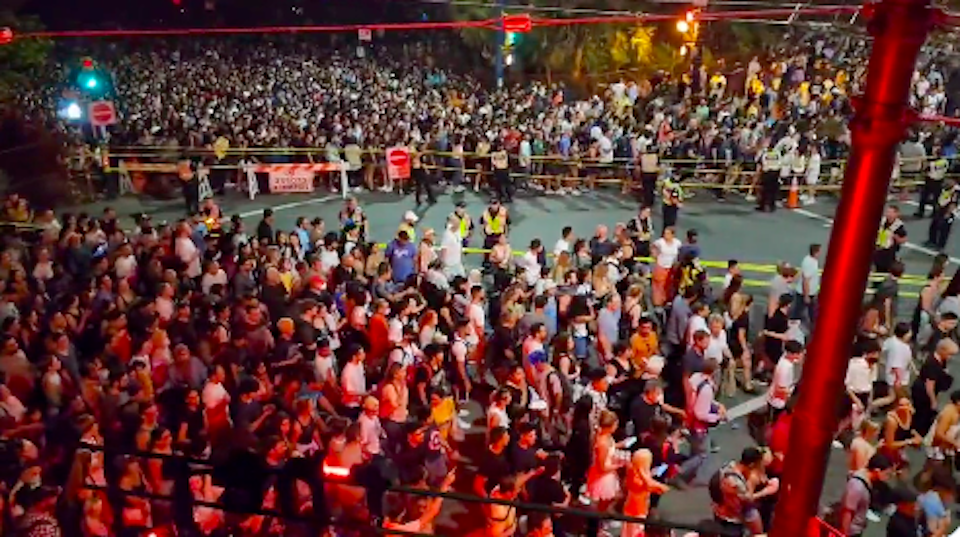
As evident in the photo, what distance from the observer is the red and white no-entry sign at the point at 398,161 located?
1931cm

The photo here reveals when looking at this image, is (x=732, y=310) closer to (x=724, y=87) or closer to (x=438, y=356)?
(x=438, y=356)

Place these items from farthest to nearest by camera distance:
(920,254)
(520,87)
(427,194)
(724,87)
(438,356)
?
1. (520,87)
2. (724,87)
3. (427,194)
4. (920,254)
5. (438,356)

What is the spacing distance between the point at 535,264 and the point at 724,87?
17389mm

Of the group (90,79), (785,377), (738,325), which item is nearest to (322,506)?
(785,377)

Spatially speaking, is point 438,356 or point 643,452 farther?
point 438,356

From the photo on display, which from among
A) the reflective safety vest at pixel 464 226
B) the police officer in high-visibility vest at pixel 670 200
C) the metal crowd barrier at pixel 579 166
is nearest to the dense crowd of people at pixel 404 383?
the reflective safety vest at pixel 464 226

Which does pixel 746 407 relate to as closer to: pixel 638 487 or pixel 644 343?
pixel 644 343

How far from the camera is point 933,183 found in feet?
58.0

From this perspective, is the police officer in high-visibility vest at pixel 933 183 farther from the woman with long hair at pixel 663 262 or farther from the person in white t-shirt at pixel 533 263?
the person in white t-shirt at pixel 533 263

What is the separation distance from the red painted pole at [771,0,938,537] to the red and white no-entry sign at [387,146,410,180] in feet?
54.6

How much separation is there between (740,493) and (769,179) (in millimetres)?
12608

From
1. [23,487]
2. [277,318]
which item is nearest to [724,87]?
[277,318]

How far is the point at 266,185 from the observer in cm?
2148

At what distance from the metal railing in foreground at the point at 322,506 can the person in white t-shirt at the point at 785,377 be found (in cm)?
329
